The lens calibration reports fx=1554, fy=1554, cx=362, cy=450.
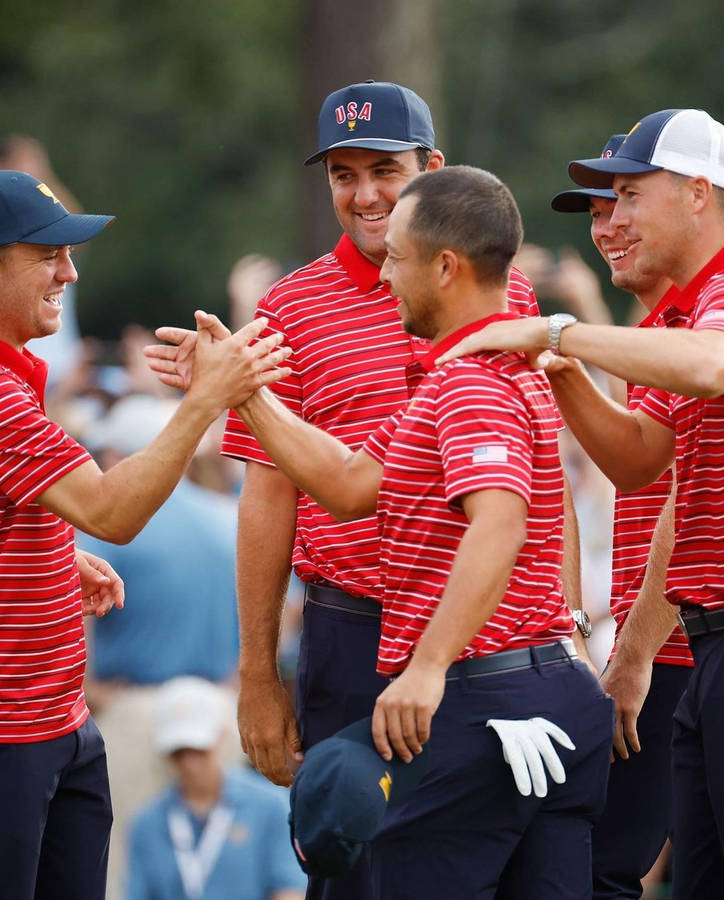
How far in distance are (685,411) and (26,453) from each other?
65.8 inches

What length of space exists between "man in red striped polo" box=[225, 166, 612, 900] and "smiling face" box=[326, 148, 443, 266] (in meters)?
0.82

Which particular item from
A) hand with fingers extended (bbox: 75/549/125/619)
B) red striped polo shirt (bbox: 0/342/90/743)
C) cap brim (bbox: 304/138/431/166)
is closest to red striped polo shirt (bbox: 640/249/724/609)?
cap brim (bbox: 304/138/431/166)

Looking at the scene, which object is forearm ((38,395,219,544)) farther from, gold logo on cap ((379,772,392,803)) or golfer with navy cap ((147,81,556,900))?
gold logo on cap ((379,772,392,803))

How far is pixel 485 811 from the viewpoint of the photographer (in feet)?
11.3

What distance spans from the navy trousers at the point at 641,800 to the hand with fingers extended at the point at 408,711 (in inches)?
58.0

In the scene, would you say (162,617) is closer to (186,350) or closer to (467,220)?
(186,350)

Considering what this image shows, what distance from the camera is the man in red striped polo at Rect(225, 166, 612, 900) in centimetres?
332

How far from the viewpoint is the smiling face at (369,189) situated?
4426 millimetres

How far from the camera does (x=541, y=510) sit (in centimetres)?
349

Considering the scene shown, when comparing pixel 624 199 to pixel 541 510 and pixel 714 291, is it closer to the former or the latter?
pixel 714 291

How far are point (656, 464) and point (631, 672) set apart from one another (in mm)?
646

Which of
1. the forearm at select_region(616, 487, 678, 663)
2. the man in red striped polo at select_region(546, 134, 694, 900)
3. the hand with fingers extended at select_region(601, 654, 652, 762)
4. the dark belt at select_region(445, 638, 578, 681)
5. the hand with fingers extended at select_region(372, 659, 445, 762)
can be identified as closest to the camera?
the hand with fingers extended at select_region(372, 659, 445, 762)

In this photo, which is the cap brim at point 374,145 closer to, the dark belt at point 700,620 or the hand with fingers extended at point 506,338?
the hand with fingers extended at point 506,338

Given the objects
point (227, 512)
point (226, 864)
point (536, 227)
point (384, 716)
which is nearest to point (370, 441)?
point (384, 716)
